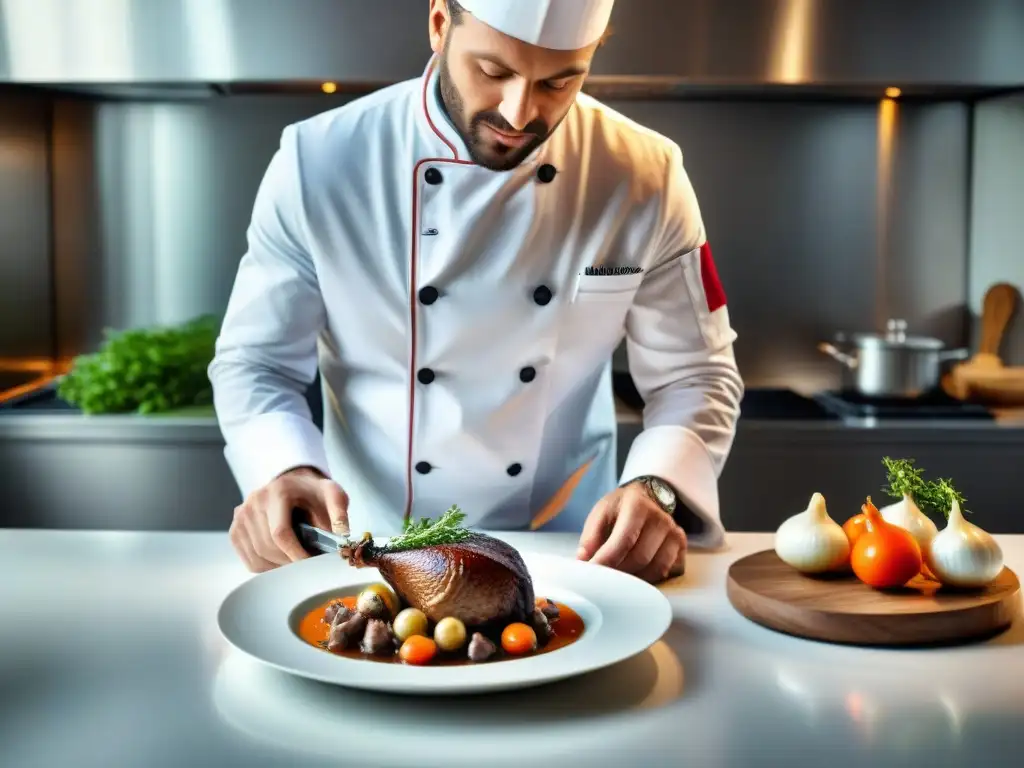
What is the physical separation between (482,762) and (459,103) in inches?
40.2

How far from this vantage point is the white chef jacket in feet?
6.15

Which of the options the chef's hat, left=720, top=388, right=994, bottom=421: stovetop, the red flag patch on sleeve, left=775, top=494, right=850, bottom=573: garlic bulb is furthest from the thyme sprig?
left=720, top=388, right=994, bottom=421: stovetop

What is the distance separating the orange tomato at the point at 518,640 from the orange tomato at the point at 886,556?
38cm

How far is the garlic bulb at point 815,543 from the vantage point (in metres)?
1.34

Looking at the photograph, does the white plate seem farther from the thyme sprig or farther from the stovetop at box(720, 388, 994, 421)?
the stovetop at box(720, 388, 994, 421)

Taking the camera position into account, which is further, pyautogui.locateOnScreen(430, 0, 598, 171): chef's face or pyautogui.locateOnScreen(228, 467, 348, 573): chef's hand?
pyautogui.locateOnScreen(430, 0, 598, 171): chef's face

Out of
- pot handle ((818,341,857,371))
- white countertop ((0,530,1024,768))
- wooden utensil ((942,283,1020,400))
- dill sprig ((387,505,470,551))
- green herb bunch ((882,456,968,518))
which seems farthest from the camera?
wooden utensil ((942,283,1020,400))

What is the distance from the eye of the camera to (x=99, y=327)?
3627mm

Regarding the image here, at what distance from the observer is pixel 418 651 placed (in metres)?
1.13

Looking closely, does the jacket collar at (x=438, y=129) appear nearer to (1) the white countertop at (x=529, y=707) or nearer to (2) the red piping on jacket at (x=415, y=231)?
(2) the red piping on jacket at (x=415, y=231)

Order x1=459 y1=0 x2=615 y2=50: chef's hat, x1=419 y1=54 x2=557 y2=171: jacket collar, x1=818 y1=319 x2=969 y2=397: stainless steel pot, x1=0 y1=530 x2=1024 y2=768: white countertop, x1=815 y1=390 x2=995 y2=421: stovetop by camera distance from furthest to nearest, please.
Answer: x1=818 y1=319 x2=969 y2=397: stainless steel pot → x1=815 y1=390 x2=995 y2=421: stovetop → x1=419 y1=54 x2=557 y2=171: jacket collar → x1=459 y1=0 x2=615 y2=50: chef's hat → x1=0 y1=530 x2=1024 y2=768: white countertop

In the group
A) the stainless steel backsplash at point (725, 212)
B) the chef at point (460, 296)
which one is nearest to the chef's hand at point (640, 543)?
the chef at point (460, 296)

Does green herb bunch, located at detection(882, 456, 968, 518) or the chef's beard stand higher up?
the chef's beard

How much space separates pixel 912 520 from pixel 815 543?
0.12 metres
